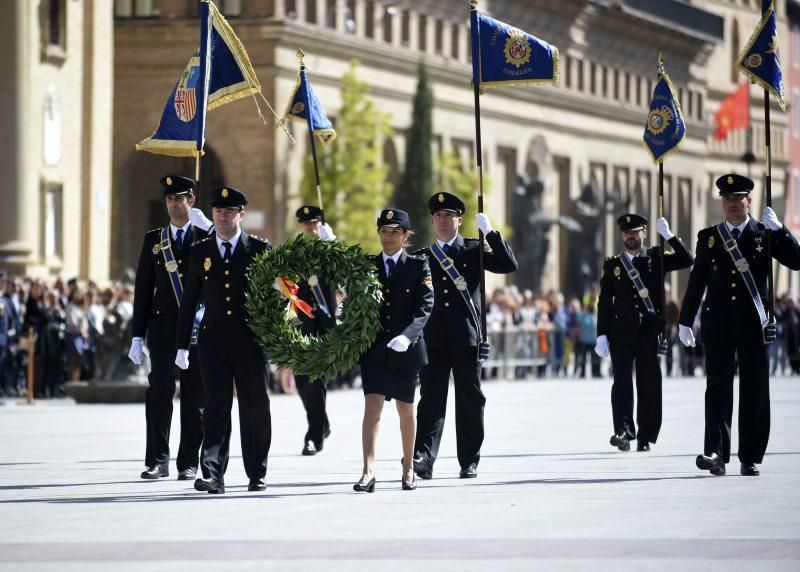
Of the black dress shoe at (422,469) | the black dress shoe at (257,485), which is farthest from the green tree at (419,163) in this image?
the black dress shoe at (257,485)

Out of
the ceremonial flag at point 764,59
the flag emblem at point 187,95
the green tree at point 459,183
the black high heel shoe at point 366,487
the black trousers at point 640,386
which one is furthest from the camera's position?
the green tree at point 459,183

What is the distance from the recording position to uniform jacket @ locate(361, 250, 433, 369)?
53.0 feet

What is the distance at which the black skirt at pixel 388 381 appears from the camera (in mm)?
16047

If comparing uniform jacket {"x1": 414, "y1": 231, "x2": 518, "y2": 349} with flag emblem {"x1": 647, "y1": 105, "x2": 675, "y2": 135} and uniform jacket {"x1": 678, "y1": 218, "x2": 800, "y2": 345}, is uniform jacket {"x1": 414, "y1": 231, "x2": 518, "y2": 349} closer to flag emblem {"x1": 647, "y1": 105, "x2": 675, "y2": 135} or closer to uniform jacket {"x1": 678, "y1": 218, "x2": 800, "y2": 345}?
uniform jacket {"x1": 678, "y1": 218, "x2": 800, "y2": 345}

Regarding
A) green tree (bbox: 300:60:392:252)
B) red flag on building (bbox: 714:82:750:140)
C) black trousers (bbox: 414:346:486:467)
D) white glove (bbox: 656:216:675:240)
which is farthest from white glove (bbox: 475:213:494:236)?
red flag on building (bbox: 714:82:750:140)

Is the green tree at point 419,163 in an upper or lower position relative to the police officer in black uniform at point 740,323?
upper

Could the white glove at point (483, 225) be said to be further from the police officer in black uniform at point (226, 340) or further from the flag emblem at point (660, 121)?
the flag emblem at point (660, 121)

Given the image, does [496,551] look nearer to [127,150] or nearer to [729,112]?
[127,150]

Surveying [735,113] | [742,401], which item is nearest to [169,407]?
[742,401]

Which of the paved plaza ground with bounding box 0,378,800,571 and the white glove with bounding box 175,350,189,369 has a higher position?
the white glove with bounding box 175,350,189,369

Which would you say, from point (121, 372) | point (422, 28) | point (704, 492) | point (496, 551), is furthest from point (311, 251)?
point (422, 28)

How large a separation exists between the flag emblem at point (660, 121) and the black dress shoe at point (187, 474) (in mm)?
6836

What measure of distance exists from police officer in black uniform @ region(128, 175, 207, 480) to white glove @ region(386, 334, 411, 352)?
1936 millimetres

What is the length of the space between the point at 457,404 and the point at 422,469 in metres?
0.72
